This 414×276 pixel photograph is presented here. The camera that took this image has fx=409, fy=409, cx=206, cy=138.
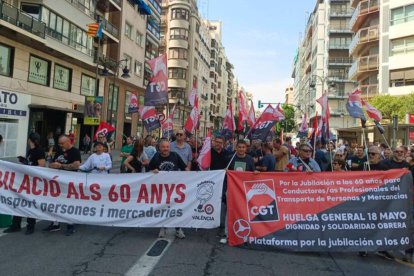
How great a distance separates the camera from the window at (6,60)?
22047mm

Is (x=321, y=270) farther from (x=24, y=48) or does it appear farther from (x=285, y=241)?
(x=24, y=48)

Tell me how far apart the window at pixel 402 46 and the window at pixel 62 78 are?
95.5 ft

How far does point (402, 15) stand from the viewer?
1499 inches

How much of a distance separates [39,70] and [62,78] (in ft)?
9.49

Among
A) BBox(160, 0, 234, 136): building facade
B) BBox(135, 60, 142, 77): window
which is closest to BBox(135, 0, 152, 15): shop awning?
BBox(135, 60, 142, 77): window

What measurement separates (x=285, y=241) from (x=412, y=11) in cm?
3767

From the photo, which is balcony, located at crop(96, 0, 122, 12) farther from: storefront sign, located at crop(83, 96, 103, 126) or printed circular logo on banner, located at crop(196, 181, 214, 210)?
printed circular logo on banner, located at crop(196, 181, 214, 210)

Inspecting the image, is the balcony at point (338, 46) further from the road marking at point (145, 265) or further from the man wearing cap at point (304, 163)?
the road marking at point (145, 265)

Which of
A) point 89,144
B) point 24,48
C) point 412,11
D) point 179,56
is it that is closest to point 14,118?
point 24,48

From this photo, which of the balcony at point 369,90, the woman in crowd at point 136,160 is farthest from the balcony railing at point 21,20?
the balcony at point 369,90

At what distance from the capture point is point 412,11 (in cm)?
3712

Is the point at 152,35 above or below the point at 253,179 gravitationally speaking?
above

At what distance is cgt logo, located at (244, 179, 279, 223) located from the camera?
258 inches

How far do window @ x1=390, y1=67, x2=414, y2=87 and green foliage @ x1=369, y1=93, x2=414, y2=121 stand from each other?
5563mm
